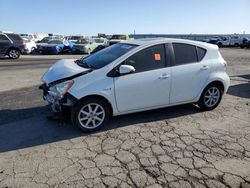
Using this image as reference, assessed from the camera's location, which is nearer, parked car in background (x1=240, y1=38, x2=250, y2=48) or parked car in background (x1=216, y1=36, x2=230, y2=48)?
parked car in background (x1=240, y1=38, x2=250, y2=48)

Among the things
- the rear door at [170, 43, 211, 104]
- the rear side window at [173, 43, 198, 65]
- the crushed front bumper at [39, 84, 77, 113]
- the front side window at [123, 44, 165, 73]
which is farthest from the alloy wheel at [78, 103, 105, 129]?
the rear side window at [173, 43, 198, 65]

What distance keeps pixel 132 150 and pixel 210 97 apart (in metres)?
2.79

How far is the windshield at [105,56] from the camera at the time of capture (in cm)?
517

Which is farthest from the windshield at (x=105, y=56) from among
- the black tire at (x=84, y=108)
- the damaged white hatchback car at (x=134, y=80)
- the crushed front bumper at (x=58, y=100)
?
the crushed front bumper at (x=58, y=100)

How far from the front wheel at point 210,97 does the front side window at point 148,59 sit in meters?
1.36

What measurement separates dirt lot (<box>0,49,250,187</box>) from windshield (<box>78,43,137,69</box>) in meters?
1.22

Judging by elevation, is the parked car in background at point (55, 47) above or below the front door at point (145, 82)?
below

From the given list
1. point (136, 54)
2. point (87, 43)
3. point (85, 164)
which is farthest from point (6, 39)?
point (85, 164)

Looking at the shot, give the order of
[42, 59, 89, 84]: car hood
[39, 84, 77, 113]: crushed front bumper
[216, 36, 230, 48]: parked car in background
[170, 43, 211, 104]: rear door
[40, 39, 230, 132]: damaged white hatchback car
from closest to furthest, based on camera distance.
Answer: [39, 84, 77, 113]: crushed front bumper → [40, 39, 230, 132]: damaged white hatchback car → [42, 59, 89, 84]: car hood → [170, 43, 211, 104]: rear door → [216, 36, 230, 48]: parked car in background

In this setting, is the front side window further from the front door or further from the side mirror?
the side mirror

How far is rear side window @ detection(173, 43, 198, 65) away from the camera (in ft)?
18.5

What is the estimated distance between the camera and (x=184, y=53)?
575 cm

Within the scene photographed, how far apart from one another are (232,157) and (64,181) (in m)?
2.52

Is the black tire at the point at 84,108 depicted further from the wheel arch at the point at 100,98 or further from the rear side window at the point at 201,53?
the rear side window at the point at 201,53
